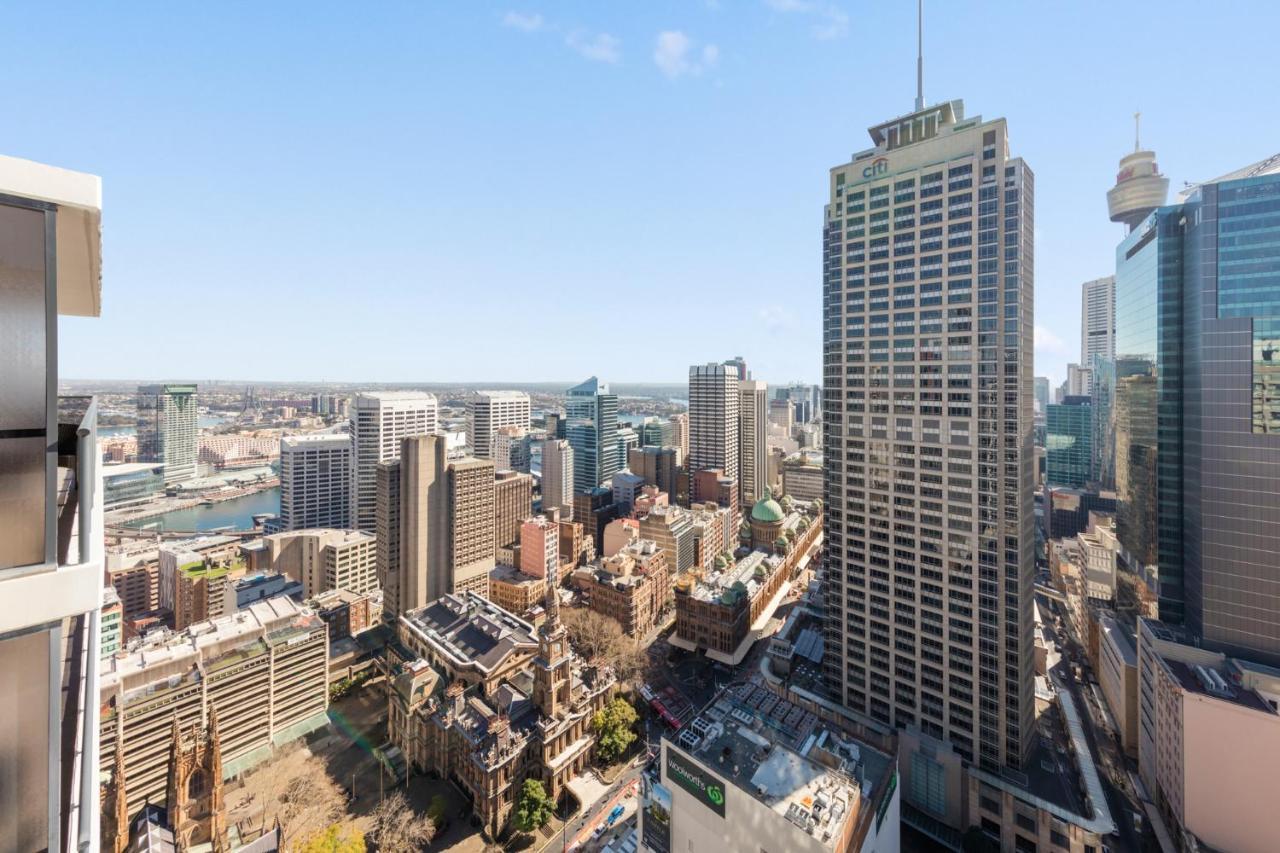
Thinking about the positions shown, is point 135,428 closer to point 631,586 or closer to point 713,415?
point 713,415

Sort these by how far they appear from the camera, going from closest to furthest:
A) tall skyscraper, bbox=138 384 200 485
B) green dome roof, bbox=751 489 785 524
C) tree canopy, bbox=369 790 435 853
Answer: tree canopy, bbox=369 790 435 853 → green dome roof, bbox=751 489 785 524 → tall skyscraper, bbox=138 384 200 485

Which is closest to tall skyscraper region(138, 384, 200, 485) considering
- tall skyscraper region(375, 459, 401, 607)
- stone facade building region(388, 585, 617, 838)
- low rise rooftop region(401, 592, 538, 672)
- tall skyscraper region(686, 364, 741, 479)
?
tall skyscraper region(375, 459, 401, 607)

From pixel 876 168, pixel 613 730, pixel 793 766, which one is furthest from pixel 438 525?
pixel 876 168

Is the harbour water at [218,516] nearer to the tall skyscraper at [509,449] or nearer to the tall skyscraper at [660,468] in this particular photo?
the tall skyscraper at [509,449]

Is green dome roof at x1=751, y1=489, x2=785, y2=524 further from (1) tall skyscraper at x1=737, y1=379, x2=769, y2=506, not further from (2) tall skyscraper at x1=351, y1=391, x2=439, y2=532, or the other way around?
(2) tall skyscraper at x1=351, y1=391, x2=439, y2=532

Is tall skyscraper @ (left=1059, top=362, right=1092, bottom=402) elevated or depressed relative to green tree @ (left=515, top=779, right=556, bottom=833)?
elevated

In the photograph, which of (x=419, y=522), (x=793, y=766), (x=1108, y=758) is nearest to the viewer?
(x=793, y=766)

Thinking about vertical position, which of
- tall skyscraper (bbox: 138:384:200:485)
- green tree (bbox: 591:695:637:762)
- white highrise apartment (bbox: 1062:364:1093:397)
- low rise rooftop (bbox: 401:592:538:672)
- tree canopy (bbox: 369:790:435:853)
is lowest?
tree canopy (bbox: 369:790:435:853)
